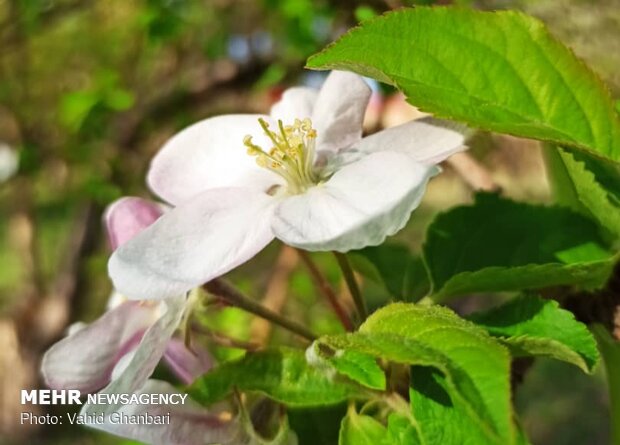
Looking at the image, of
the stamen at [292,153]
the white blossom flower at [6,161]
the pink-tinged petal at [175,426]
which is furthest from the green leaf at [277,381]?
the white blossom flower at [6,161]

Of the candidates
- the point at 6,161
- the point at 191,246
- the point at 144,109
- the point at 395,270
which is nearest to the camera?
the point at 191,246

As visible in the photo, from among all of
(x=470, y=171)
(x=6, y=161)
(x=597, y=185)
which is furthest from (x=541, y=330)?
(x=6, y=161)

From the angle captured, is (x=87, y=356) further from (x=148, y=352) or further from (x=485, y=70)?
(x=485, y=70)

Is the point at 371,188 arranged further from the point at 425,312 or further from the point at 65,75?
the point at 65,75

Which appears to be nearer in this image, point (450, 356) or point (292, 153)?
point (450, 356)

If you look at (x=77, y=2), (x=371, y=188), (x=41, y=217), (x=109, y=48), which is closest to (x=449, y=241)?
(x=371, y=188)

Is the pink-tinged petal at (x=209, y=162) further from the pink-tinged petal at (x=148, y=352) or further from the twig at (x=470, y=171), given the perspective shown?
the twig at (x=470, y=171)
